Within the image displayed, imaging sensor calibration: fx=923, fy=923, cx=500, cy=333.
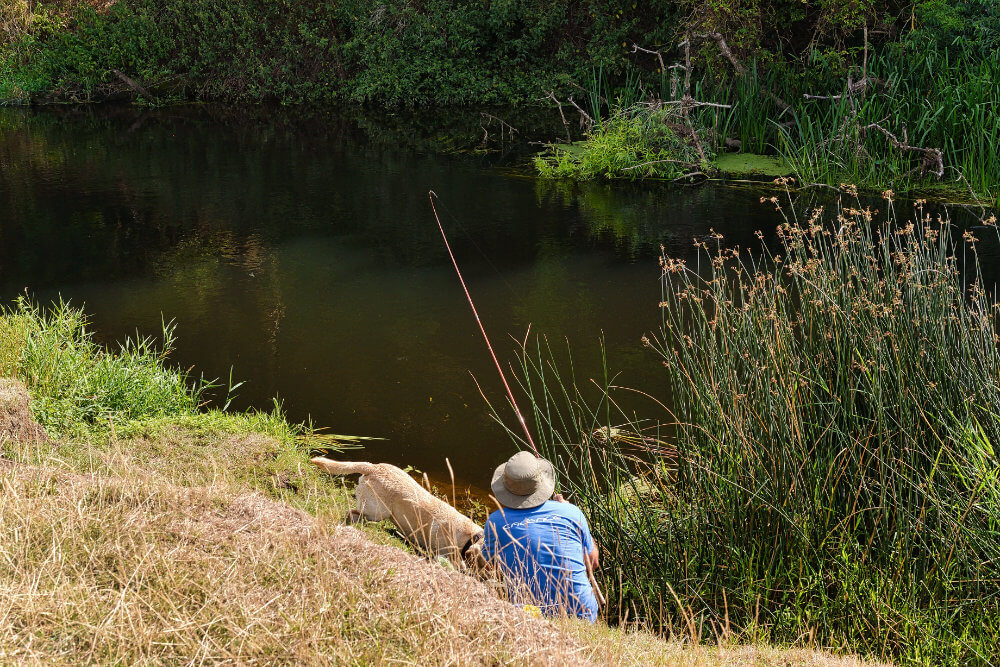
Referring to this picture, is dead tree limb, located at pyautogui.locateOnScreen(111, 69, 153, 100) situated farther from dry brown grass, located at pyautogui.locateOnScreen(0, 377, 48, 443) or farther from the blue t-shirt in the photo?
the blue t-shirt

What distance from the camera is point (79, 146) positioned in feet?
41.0

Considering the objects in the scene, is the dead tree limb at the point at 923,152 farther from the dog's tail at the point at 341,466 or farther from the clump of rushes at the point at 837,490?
the dog's tail at the point at 341,466

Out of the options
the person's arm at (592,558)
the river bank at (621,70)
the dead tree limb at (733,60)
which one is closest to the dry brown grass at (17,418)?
the person's arm at (592,558)

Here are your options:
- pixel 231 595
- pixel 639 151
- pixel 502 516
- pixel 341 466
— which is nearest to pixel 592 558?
pixel 502 516

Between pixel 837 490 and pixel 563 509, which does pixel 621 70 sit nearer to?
pixel 837 490

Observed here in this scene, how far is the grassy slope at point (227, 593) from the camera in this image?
199 centimetres

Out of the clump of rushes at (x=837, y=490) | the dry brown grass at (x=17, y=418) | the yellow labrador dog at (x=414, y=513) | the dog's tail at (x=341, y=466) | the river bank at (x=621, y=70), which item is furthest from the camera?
the river bank at (x=621, y=70)

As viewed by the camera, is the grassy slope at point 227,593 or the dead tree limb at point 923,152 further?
the dead tree limb at point 923,152

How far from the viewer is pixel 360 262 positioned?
7238mm

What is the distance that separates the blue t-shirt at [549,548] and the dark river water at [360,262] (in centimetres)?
132

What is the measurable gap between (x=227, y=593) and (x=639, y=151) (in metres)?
8.45

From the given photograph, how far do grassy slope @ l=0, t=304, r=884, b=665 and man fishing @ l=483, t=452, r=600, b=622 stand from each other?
1.20 ft

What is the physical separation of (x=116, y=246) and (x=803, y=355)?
20.6 ft

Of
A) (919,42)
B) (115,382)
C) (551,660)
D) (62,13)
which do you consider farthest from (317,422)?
(62,13)
